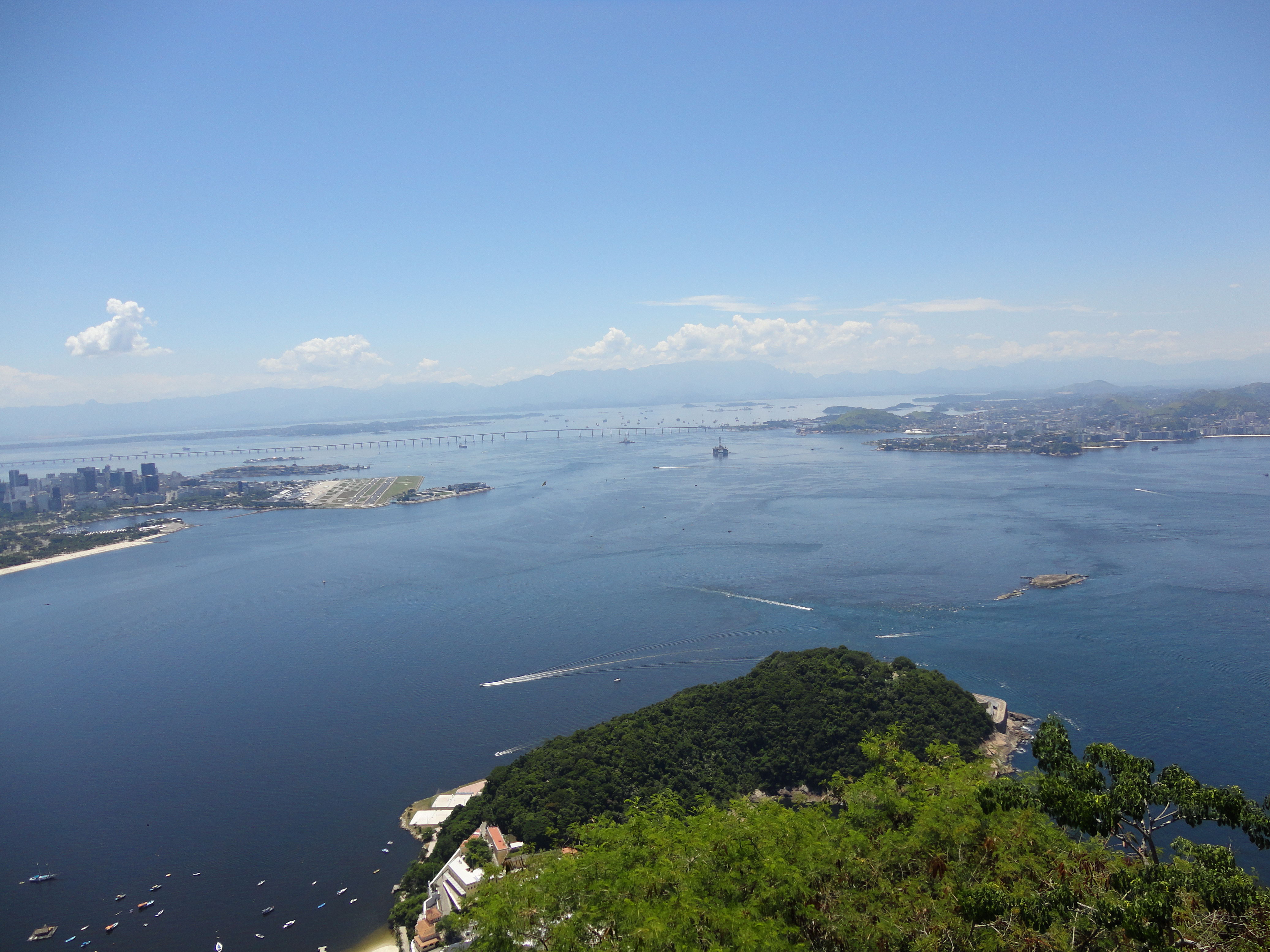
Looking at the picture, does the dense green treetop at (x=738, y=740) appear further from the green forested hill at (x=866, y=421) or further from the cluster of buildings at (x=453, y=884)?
the green forested hill at (x=866, y=421)

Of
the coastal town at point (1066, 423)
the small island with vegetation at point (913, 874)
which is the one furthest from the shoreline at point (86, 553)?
the coastal town at point (1066, 423)

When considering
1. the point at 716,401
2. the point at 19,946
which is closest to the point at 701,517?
the point at 19,946

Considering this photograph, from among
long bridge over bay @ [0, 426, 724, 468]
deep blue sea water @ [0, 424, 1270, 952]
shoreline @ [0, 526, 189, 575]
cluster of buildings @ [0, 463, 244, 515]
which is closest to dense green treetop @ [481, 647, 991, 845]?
deep blue sea water @ [0, 424, 1270, 952]

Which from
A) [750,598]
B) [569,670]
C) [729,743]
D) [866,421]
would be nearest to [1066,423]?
[866,421]

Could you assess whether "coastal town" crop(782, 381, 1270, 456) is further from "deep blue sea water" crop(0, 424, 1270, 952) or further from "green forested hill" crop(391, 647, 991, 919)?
"green forested hill" crop(391, 647, 991, 919)

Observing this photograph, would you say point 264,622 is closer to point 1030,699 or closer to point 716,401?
point 1030,699

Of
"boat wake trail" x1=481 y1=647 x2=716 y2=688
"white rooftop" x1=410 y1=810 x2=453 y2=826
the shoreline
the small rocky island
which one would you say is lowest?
"white rooftop" x1=410 y1=810 x2=453 y2=826

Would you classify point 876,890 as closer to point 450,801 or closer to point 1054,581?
point 450,801
